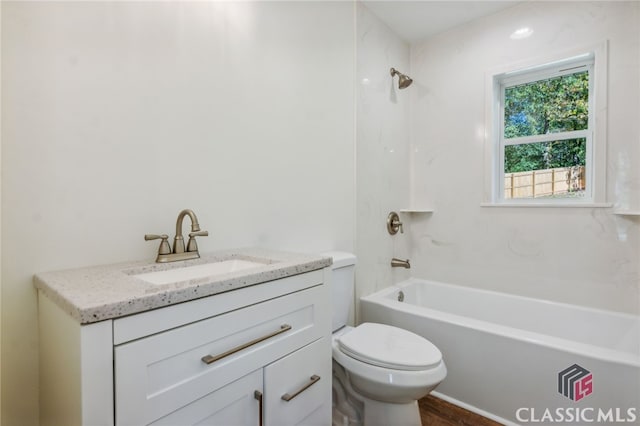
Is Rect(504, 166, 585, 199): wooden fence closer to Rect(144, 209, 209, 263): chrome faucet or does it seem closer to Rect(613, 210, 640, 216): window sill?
Rect(613, 210, 640, 216): window sill

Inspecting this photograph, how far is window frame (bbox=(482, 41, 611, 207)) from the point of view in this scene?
193cm

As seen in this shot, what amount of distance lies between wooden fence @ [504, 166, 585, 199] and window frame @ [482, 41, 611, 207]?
1.7 inches

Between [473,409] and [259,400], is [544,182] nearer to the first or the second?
[473,409]

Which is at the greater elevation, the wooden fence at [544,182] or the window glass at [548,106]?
the window glass at [548,106]

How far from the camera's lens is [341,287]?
68.9 inches

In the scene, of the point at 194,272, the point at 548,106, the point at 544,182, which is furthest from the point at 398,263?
the point at 194,272

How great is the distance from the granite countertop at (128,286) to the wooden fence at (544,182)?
6.33ft

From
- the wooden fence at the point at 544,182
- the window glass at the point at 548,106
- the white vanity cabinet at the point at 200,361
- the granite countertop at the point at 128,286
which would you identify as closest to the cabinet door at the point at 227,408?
the white vanity cabinet at the point at 200,361

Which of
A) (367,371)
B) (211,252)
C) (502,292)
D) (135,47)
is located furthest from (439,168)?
(135,47)

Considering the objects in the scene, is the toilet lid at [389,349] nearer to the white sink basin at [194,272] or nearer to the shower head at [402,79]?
the white sink basin at [194,272]

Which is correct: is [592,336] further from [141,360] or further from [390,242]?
[141,360]

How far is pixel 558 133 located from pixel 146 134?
101 inches

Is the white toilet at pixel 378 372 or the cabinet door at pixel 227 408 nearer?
the cabinet door at pixel 227 408

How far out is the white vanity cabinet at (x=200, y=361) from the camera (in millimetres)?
646
